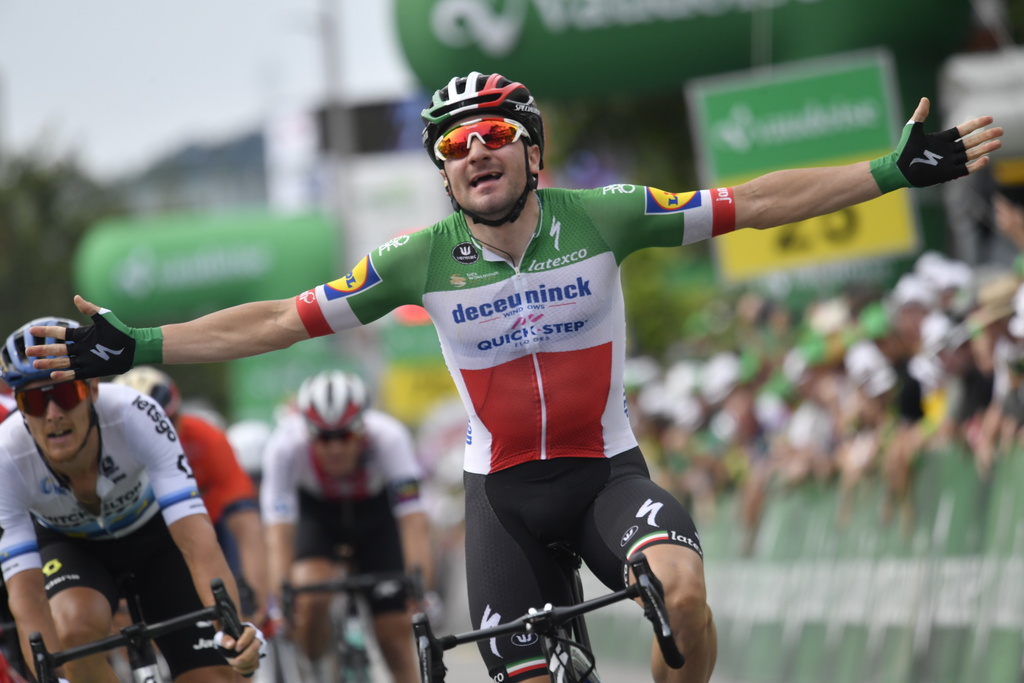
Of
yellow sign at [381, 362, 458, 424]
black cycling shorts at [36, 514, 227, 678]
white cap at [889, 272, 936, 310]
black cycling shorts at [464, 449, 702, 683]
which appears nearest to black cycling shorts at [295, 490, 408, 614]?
black cycling shorts at [36, 514, 227, 678]

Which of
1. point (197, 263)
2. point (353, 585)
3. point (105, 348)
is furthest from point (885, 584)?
point (197, 263)

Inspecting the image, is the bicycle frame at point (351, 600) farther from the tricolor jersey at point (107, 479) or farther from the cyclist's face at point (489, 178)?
the cyclist's face at point (489, 178)

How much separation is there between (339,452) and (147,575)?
2.51 meters

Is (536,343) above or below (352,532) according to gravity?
above

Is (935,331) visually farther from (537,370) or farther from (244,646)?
(244,646)

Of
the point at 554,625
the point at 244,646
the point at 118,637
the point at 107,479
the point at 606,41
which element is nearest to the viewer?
the point at 554,625

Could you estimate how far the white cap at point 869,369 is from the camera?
10180 millimetres

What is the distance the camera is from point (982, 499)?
8.62 m

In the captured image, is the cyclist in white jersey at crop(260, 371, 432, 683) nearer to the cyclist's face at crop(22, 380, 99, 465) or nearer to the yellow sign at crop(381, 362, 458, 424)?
the cyclist's face at crop(22, 380, 99, 465)

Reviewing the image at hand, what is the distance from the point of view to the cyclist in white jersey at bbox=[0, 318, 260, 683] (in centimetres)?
580

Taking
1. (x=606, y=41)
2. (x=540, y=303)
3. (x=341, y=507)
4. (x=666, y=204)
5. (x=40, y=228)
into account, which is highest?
(x=40, y=228)

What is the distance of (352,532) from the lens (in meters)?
9.77

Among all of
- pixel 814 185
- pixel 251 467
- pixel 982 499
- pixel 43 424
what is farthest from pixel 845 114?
pixel 43 424

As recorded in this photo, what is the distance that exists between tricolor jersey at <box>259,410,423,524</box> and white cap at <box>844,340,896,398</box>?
3227 millimetres
